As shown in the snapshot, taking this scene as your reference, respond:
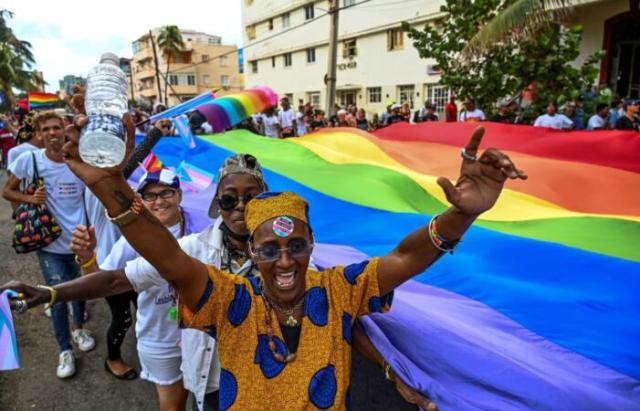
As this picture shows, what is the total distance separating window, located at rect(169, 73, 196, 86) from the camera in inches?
2125

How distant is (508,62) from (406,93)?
11470 mm

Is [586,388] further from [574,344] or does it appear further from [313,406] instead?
[313,406]

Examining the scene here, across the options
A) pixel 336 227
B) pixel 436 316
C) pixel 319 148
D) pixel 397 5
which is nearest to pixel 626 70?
pixel 397 5

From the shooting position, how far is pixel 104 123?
48.0 inches

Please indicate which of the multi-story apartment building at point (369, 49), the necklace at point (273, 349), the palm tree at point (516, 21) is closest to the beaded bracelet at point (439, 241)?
the necklace at point (273, 349)

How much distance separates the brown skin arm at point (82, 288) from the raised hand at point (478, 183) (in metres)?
1.39

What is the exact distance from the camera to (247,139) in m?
6.25

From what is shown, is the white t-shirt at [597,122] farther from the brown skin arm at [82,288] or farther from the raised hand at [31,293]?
the raised hand at [31,293]

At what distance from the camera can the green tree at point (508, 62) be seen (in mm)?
10125

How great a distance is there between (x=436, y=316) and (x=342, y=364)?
58 cm

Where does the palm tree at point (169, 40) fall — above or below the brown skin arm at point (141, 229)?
above

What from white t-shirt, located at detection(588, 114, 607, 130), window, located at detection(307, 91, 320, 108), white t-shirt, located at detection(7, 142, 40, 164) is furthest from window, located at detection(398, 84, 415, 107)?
white t-shirt, located at detection(7, 142, 40, 164)

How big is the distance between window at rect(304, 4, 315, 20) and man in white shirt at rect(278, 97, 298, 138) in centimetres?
1753

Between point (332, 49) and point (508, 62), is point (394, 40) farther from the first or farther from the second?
point (508, 62)
